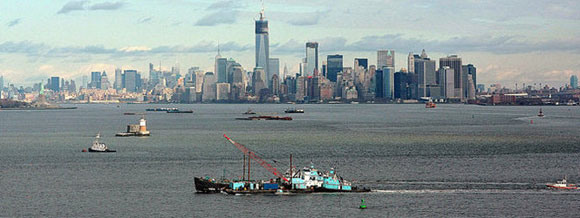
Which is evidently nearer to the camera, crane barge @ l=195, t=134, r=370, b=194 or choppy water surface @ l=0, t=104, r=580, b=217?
choppy water surface @ l=0, t=104, r=580, b=217

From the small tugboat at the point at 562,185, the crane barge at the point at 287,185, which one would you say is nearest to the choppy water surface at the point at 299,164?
the crane barge at the point at 287,185

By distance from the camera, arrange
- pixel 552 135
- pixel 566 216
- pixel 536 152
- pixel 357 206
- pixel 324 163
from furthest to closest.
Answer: pixel 552 135
pixel 536 152
pixel 324 163
pixel 357 206
pixel 566 216

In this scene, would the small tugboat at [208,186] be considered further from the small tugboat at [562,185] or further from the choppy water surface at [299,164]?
the small tugboat at [562,185]

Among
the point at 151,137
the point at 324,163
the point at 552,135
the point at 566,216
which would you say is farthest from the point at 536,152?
the point at 151,137

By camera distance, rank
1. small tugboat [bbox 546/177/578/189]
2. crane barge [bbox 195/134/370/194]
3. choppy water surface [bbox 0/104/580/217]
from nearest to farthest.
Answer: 1. choppy water surface [bbox 0/104/580/217]
2. crane barge [bbox 195/134/370/194]
3. small tugboat [bbox 546/177/578/189]

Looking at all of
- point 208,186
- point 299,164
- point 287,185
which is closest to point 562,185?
point 287,185

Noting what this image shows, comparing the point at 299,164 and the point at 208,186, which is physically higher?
the point at 208,186

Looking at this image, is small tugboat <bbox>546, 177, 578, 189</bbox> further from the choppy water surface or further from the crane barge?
the crane barge

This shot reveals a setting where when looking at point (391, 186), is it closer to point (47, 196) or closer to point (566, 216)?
point (566, 216)

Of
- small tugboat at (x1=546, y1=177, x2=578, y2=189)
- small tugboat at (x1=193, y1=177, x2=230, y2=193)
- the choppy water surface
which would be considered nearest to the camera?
the choppy water surface

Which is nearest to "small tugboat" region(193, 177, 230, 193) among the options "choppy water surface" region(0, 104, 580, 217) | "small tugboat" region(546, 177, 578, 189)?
"choppy water surface" region(0, 104, 580, 217)

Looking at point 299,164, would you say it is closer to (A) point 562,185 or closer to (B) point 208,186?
(B) point 208,186
